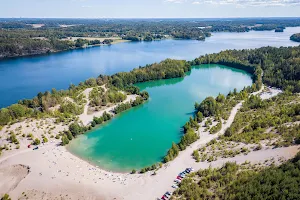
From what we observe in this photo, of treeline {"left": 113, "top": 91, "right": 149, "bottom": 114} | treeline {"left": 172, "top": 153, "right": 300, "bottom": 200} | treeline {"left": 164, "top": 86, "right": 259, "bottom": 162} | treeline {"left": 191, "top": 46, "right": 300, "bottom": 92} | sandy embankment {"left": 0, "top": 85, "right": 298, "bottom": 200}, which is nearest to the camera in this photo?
treeline {"left": 172, "top": 153, "right": 300, "bottom": 200}

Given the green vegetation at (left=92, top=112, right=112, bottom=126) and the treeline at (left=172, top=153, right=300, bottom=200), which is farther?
the green vegetation at (left=92, top=112, right=112, bottom=126)

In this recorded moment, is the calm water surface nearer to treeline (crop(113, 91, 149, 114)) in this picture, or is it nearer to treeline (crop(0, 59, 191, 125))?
treeline (crop(0, 59, 191, 125))

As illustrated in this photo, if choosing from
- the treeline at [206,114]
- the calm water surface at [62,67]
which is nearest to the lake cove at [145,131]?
the treeline at [206,114]

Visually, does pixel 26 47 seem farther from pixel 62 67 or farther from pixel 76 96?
pixel 76 96

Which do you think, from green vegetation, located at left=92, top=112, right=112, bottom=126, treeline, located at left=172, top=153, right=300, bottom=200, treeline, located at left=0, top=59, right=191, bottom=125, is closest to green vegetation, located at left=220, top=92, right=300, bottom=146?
treeline, located at left=172, top=153, right=300, bottom=200

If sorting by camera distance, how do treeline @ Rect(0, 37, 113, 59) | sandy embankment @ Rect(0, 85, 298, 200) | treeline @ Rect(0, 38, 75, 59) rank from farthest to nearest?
treeline @ Rect(0, 37, 113, 59) → treeline @ Rect(0, 38, 75, 59) → sandy embankment @ Rect(0, 85, 298, 200)

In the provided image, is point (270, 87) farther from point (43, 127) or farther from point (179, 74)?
point (43, 127)

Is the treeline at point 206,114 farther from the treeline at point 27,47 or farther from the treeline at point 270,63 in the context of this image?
the treeline at point 27,47

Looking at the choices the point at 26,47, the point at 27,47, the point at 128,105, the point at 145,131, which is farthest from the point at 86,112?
the point at 27,47
